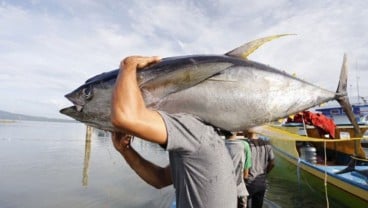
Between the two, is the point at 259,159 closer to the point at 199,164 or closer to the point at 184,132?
the point at 199,164

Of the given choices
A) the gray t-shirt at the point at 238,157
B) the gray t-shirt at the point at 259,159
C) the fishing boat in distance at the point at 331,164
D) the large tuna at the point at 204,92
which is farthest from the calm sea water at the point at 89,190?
the large tuna at the point at 204,92

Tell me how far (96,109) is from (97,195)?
1313 cm

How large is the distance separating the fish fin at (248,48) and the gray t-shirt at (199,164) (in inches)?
20.4

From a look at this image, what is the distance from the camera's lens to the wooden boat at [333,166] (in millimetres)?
7391

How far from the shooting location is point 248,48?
2189 millimetres

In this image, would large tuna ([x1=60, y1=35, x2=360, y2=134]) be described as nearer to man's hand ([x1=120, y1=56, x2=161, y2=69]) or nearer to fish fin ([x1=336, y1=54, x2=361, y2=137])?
man's hand ([x1=120, y1=56, x2=161, y2=69])

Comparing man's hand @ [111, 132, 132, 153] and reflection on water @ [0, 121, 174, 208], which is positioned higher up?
man's hand @ [111, 132, 132, 153]

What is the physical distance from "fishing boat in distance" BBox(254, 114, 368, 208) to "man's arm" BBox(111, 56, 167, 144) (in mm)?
3269

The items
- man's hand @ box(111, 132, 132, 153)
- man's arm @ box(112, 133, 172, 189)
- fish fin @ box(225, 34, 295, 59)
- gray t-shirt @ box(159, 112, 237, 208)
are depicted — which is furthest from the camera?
man's arm @ box(112, 133, 172, 189)

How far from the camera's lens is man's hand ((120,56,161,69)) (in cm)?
190

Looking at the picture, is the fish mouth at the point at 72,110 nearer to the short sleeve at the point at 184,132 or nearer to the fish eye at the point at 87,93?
the fish eye at the point at 87,93

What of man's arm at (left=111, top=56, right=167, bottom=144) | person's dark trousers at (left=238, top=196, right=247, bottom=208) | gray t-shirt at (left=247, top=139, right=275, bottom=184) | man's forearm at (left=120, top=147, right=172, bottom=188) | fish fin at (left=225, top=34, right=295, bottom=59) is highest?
fish fin at (left=225, top=34, right=295, bottom=59)

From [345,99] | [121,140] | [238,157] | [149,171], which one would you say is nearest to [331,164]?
[238,157]

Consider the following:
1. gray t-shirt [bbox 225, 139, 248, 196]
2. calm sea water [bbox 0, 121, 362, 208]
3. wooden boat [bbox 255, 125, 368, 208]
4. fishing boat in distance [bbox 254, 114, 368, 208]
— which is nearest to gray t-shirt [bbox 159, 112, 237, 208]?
wooden boat [bbox 255, 125, 368, 208]
